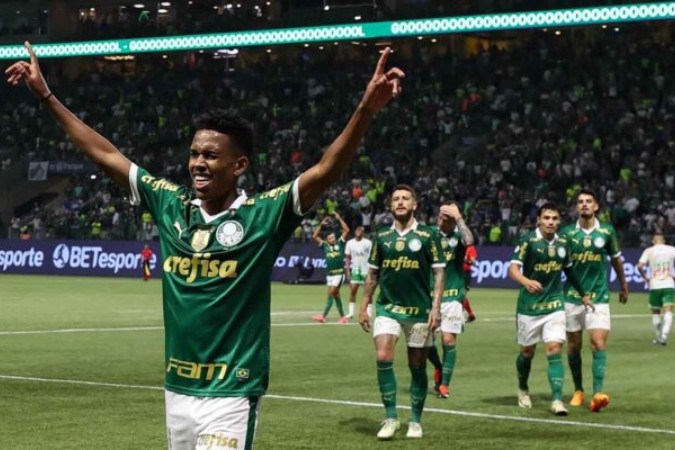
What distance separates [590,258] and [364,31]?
38.3m

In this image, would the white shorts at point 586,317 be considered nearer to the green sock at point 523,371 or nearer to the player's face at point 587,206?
the green sock at point 523,371

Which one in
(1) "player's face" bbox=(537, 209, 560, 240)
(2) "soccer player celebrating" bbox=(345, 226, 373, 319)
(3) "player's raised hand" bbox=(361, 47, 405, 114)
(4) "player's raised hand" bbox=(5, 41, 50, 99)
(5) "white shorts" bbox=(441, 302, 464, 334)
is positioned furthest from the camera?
(2) "soccer player celebrating" bbox=(345, 226, 373, 319)

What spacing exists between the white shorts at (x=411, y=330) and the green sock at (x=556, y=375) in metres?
2.09

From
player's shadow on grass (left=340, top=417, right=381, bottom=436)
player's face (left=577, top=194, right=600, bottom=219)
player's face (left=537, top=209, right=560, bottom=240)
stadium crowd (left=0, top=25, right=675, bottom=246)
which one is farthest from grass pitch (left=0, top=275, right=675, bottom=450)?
stadium crowd (left=0, top=25, right=675, bottom=246)

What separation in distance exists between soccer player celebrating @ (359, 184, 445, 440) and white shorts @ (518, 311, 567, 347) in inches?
78.9

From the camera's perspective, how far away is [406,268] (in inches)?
540

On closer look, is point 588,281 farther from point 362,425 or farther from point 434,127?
point 434,127

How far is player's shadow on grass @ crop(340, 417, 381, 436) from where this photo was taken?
1323cm

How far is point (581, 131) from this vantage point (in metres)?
50.3

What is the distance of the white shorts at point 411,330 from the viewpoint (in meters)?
13.4

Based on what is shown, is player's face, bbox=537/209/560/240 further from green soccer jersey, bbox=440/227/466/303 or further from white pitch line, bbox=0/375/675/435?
white pitch line, bbox=0/375/675/435

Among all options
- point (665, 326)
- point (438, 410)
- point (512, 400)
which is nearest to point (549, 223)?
point (512, 400)

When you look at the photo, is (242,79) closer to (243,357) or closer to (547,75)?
(547,75)

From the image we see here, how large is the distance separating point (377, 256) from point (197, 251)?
800 centimetres
